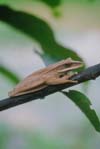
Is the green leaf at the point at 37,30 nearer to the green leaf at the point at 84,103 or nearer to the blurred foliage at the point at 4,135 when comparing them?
the green leaf at the point at 84,103

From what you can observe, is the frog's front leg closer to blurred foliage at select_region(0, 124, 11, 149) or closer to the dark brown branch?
the dark brown branch

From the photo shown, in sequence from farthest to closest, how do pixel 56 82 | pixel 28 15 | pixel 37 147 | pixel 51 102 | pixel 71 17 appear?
1. pixel 71 17
2. pixel 51 102
3. pixel 37 147
4. pixel 28 15
5. pixel 56 82

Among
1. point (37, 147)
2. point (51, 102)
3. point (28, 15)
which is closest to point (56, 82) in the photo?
point (28, 15)

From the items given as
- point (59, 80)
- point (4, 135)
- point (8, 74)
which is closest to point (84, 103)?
point (59, 80)

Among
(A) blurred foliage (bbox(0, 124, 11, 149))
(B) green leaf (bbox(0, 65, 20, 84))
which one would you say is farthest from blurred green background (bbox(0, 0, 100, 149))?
(B) green leaf (bbox(0, 65, 20, 84))

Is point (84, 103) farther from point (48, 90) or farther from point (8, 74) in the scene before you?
point (8, 74)

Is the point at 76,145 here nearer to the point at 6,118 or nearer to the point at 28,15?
the point at 6,118
